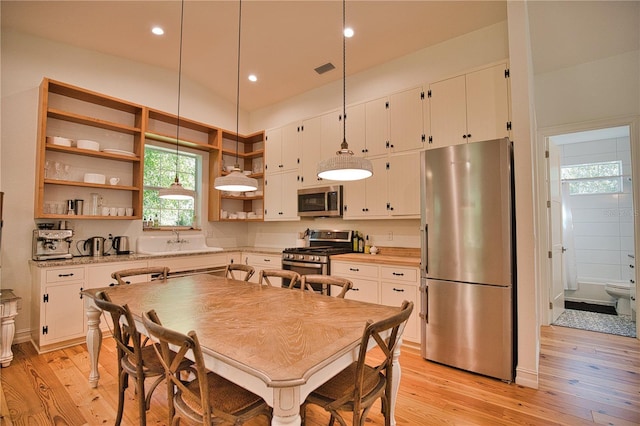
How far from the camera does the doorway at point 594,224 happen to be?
4.34 metres

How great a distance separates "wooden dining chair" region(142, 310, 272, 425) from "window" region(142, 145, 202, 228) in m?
3.61

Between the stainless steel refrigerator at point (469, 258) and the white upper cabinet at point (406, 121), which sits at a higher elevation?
the white upper cabinet at point (406, 121)

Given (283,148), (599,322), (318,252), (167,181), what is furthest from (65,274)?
(599,322)

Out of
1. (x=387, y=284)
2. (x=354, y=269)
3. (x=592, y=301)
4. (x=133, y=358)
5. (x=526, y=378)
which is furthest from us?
(x=592, y=301)

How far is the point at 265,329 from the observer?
1.43m

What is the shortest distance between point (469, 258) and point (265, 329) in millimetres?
1967

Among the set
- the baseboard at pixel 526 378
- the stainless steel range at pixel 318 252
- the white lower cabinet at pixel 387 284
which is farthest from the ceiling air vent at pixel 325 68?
the baseboard at pixel 526 378

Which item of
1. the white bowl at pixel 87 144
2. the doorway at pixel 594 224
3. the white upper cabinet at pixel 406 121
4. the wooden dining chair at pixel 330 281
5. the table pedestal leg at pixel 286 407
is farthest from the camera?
the doorway at pixel 594 224

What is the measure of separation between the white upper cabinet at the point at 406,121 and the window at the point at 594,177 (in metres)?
3.84

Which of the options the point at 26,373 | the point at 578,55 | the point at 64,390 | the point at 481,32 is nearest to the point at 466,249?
the point at 481,32

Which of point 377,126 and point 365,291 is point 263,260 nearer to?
point 365,291

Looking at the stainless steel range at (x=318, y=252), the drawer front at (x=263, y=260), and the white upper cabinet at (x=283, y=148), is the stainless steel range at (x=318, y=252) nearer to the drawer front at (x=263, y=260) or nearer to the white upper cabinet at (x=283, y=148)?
the drawer front at (x=263, y=260)

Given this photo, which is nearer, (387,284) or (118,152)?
(387,284)

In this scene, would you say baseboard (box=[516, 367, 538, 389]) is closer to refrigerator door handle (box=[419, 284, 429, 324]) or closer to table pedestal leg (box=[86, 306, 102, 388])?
refrigerator door handle (box=[419, 284, 429, 324])
